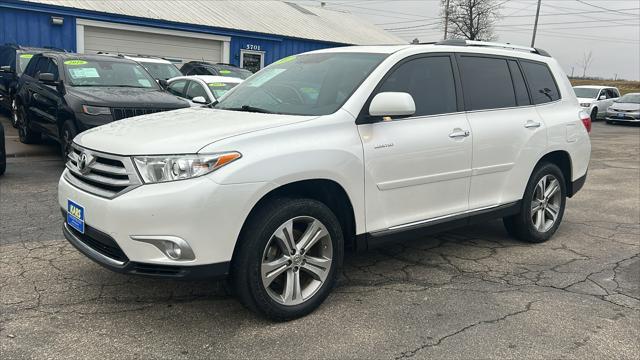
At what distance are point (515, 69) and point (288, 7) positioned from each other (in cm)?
2710

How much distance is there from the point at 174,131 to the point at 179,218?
2.19 ft

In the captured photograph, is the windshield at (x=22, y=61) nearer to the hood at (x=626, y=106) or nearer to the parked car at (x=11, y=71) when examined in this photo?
the parked car at (x=11, y=71)

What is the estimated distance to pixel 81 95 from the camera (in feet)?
25.1

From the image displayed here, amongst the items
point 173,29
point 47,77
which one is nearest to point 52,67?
point 47,77

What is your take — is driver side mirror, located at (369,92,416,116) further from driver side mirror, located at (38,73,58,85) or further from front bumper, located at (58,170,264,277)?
driver side mirror, located at (38,73,58,85)

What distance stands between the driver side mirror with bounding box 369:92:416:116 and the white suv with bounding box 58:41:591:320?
0.01 metres

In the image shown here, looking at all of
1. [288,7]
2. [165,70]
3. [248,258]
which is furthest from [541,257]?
[288,7]

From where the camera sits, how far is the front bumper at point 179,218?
3.01m

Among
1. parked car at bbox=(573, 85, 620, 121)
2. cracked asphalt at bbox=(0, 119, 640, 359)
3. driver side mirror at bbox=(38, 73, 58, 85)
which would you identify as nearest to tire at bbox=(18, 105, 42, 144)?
driver side mirror at bbox=(38, 73, 58, 85)

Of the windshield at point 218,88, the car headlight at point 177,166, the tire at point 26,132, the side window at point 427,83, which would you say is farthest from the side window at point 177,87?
the car headlight at point 177,166

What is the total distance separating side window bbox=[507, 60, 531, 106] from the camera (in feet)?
16.8

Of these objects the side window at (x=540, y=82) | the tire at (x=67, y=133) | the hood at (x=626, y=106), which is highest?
the side window at (x=540, y=82)

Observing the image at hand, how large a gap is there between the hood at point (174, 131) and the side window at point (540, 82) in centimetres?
270

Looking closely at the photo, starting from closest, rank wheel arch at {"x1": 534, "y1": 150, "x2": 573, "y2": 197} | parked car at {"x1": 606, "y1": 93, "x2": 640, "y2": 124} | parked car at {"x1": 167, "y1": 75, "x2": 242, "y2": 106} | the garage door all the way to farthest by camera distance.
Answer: wheel arch at {"x1": 534, "y1": 150, "x2": 573, "y2": 197} < parked car at {"x1": 167, "y1": 75, "x2": 242, "y2": 106} < the garage door < parked car at {"x1": 606, "y1": 93, "x2": 640, "y2": 124}
